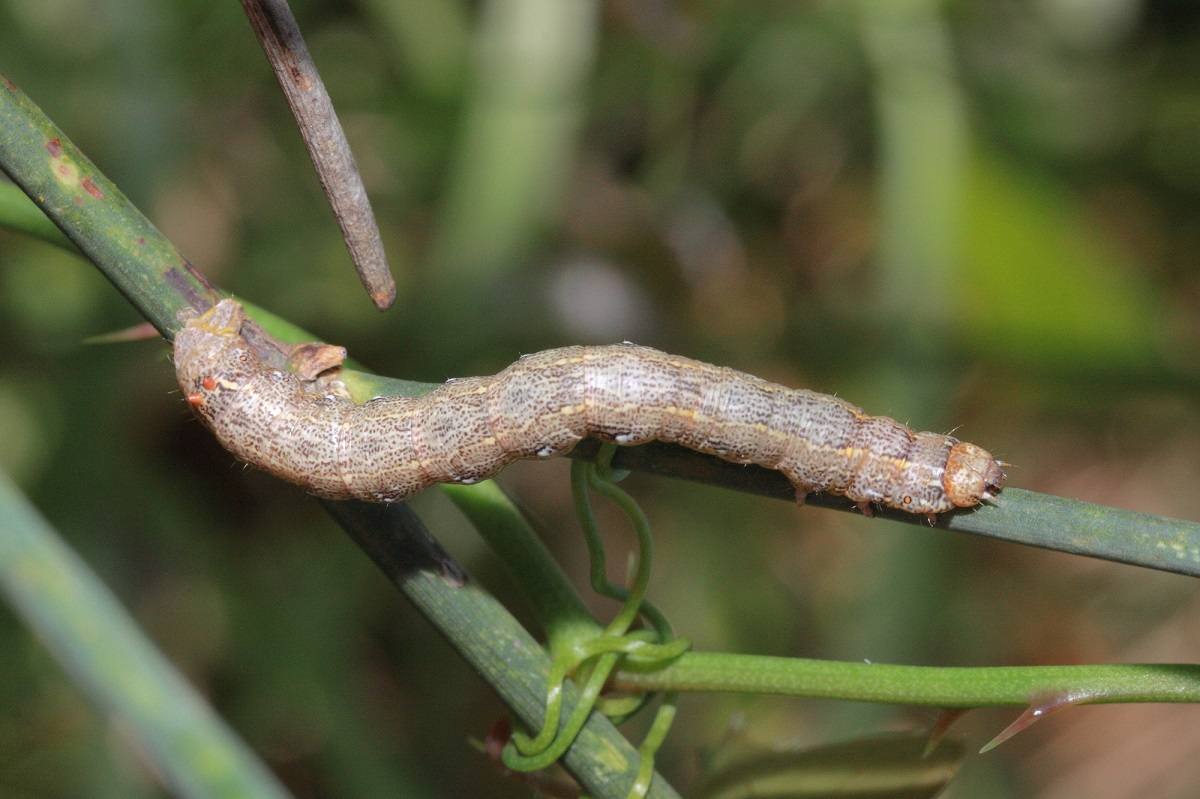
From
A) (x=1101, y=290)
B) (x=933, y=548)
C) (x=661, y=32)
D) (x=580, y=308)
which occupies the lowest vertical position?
(x=933, y=548)

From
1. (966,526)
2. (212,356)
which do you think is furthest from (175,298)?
(966,526)

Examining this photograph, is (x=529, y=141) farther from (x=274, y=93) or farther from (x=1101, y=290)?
(x=1101, y=290)

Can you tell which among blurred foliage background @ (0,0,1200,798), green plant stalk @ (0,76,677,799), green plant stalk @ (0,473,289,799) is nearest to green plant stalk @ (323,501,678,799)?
green plant stalk @ (0,76,677,799)

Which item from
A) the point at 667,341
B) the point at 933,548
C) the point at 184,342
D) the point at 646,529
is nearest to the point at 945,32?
the point at 667,341

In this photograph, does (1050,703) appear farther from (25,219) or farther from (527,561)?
(25,219)

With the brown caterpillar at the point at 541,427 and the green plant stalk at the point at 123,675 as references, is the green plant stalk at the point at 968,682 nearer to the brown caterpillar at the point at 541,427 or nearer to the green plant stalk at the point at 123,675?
the brown caterpillar at the point at 541,427

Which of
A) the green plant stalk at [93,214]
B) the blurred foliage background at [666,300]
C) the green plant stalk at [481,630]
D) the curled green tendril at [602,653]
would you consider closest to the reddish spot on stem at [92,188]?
the green plant stalk at [93,214]
